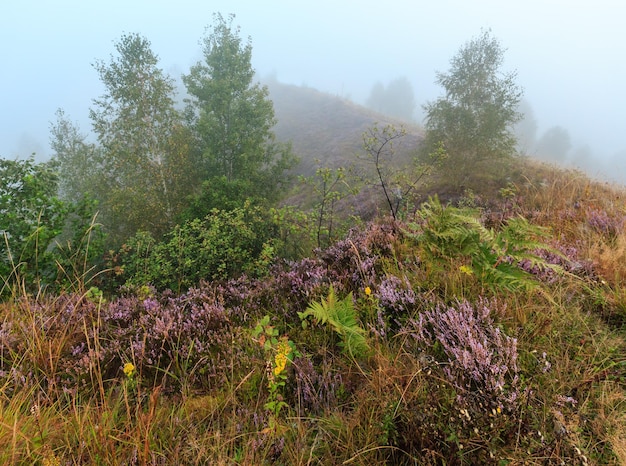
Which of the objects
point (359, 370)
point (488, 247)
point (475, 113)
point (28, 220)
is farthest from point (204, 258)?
point (475, 113)

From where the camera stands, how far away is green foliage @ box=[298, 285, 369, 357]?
2430 millimetres

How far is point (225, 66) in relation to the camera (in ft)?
51.4

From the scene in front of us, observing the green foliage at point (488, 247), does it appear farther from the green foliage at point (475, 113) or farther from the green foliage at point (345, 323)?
the green foliage at point (475, 113)

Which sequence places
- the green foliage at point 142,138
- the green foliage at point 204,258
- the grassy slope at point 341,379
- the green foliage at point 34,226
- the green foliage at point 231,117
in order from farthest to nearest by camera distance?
the green foliage at point 231,117 < the green foliage at point 142,138 < the green foliage at point 204,258 < the green foliage at point 34,226 < the grassy slope at point 341,379

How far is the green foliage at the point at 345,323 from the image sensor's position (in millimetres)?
2430

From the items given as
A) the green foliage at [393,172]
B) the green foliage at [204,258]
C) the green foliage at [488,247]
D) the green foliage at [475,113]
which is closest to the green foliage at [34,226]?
the green foliage at [204,258]

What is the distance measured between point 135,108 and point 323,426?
1700cm

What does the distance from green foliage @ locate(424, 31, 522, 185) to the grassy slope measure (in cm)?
1060

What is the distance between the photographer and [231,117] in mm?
14953

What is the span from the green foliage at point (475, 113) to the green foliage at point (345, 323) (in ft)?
39.6

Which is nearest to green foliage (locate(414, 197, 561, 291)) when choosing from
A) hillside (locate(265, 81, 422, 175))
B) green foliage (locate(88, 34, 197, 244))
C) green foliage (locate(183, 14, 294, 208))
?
green foliage (locate(183, 14, 294, 208))

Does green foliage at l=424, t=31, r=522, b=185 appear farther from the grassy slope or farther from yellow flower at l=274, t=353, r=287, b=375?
yellow flower at l=274, t=353, r=287, b=375

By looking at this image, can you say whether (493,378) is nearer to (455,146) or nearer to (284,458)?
(284,458)

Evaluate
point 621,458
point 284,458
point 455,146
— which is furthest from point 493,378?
point 455,146
